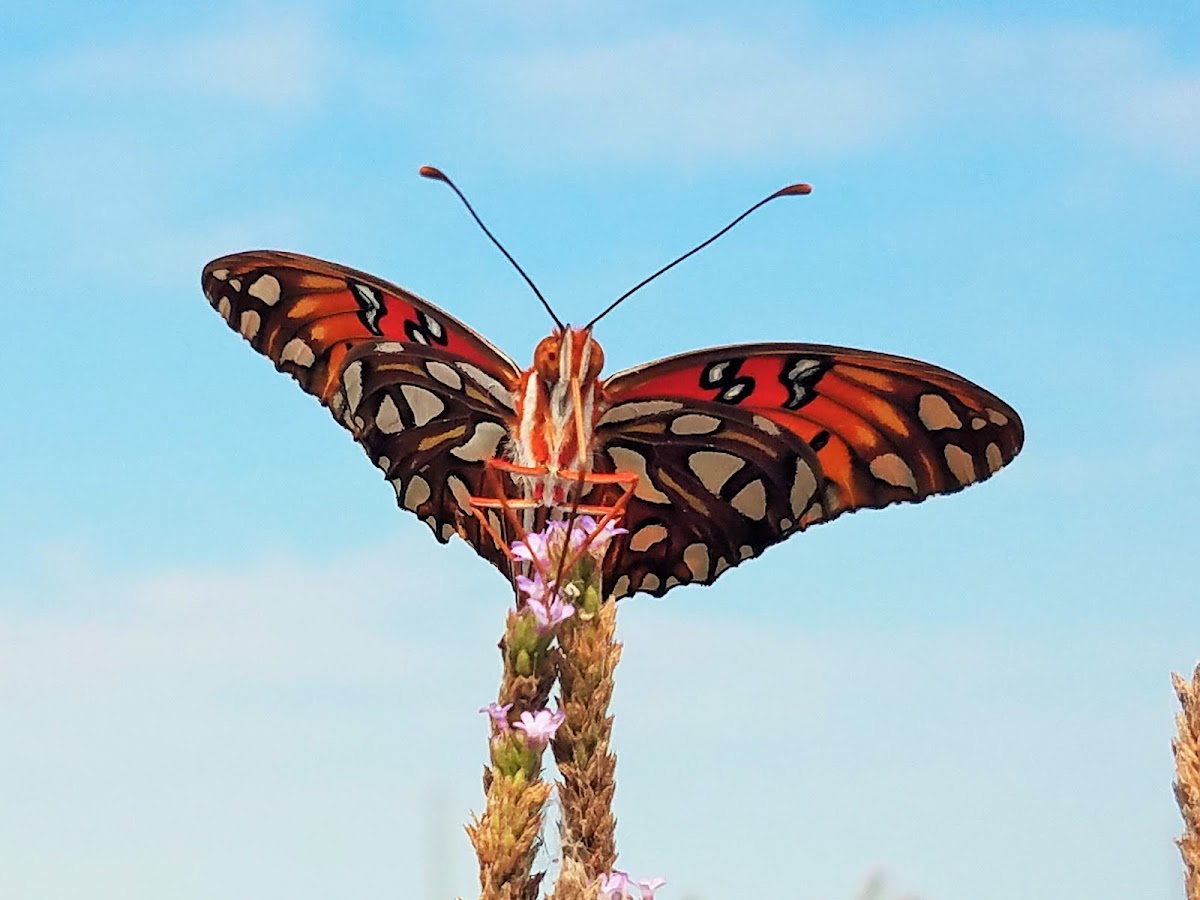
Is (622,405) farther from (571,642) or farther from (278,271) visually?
(571,642)

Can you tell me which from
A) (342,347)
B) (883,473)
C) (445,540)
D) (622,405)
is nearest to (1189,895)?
(883,473)

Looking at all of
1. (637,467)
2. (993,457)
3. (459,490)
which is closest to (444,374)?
(459,490)

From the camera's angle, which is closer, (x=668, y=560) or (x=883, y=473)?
(x=883, y=473)

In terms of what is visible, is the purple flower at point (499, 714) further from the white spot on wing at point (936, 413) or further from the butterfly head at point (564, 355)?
the white spot on wing at point (936, 413)

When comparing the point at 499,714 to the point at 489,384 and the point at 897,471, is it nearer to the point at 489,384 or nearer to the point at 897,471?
the point at 489,384

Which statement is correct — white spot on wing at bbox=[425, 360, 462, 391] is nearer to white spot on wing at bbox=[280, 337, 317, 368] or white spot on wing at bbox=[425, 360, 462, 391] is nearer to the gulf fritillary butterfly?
the gulf fritillary butterfly
